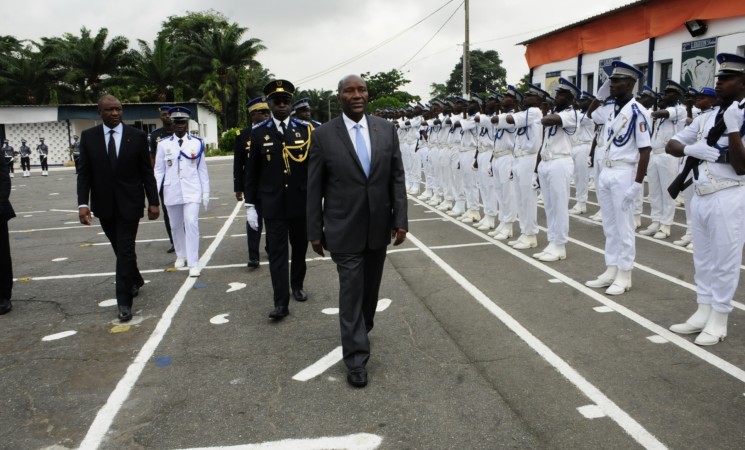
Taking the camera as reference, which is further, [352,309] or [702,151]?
[702,151]

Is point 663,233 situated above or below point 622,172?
below

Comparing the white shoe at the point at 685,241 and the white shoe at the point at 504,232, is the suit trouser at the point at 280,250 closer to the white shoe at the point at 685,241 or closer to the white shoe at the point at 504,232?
the white shoe at the point at 504,232

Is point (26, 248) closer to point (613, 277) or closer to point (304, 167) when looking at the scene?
point (304, 167)

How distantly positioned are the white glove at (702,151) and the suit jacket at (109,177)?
16.7 ft

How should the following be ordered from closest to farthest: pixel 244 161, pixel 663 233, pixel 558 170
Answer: pixel 244 161 → pixel 558 170 → pixel 663 233

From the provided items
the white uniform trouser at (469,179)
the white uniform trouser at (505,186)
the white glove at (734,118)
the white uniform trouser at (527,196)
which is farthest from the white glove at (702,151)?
the white uniform trouser at (469,179)

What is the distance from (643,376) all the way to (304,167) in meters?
3.48

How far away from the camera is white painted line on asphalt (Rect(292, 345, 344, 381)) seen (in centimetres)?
436

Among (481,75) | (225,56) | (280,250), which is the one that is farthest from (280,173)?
(481,75)

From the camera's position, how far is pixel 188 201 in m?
7.59

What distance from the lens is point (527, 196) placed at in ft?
28.6

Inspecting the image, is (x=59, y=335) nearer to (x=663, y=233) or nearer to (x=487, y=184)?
(x=487, y=184)

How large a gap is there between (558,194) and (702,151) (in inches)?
121

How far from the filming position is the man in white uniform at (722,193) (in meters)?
4.55
